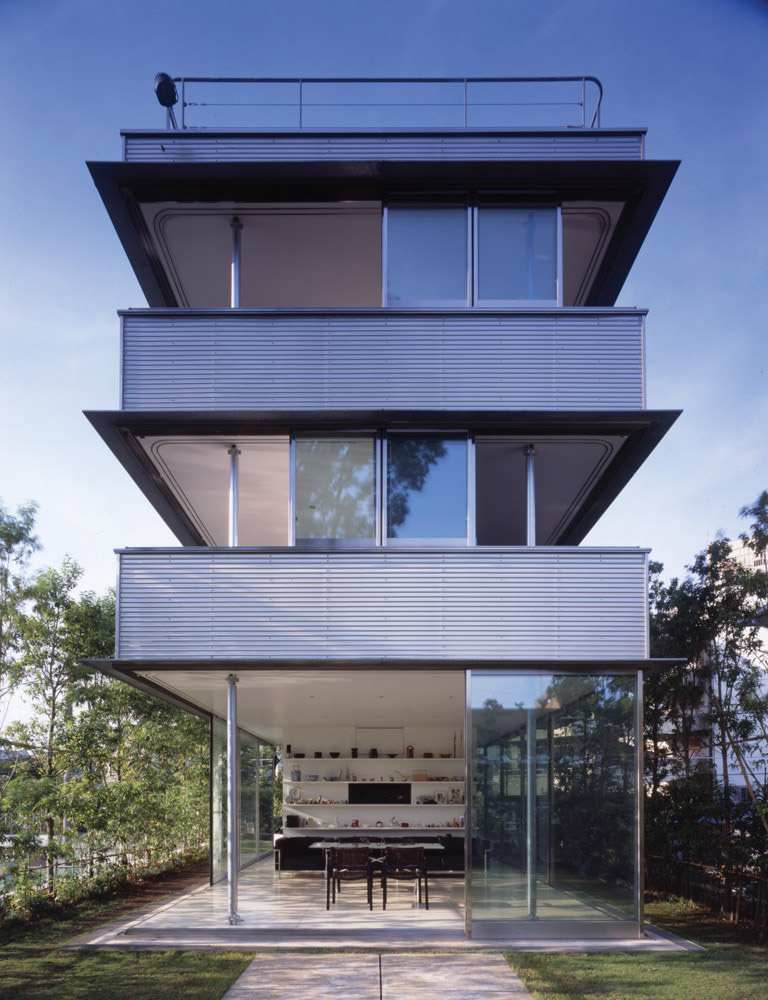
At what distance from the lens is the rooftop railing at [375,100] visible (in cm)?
1123

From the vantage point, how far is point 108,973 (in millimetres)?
8352

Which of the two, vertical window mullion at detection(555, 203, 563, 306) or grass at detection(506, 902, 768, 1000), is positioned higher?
vertical window mullion at detection(555, 203, 563, 306)

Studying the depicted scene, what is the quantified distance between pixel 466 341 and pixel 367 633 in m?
3.44

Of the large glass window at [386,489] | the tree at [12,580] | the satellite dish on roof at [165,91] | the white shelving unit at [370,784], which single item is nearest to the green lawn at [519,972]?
the large glass window at [386,489]

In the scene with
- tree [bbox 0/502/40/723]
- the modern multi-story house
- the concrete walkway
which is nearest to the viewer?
the concrete walkway

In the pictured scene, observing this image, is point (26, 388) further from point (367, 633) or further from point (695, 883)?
point (695, 883)

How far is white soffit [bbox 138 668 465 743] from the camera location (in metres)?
10.7

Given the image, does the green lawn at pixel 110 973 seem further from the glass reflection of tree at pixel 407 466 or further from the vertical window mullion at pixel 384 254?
the vertical window mullion at pixel 384 254

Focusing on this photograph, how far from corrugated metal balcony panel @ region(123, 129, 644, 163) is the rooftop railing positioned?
57 cm

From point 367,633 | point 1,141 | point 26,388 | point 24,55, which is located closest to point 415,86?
point 24,55

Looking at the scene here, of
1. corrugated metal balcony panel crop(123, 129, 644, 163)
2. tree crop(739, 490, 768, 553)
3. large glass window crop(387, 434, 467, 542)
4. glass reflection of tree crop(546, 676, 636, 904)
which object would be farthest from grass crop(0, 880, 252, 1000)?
corrugated metal balcony panel crop(123, 129, 644, 163)

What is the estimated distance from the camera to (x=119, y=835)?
1467 centimetres

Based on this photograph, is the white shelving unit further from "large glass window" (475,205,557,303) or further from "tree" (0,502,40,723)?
"large glass window" (475,205,557,303)

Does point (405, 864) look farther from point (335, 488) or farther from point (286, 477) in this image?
point (286, 477)
